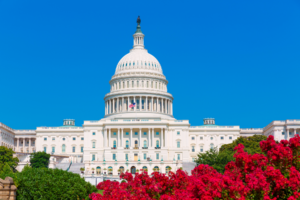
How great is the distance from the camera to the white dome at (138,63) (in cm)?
14925

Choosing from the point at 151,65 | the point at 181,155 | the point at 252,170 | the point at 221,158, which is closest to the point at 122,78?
the point at 151,65

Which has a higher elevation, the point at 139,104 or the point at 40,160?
the point at 139,104

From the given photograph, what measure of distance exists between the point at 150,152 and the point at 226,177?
9949 cm

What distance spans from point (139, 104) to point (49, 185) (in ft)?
335

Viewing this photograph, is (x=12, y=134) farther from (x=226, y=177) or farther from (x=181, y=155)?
(x=226, y=177)

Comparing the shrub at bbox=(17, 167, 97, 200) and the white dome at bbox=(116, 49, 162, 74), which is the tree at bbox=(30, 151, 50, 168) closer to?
the white dome at bbox=(116, 49, 162, 74)

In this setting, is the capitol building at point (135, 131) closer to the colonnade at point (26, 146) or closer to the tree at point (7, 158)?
the colonnade at point (26, 146)

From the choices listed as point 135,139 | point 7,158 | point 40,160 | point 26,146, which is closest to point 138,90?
point 135,139

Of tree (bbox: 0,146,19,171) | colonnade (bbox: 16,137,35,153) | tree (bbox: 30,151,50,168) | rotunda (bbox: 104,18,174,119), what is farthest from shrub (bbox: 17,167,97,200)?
colonnade (bbox: 16,137,35,153)

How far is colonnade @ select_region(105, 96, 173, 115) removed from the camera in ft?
470

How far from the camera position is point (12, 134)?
155 m

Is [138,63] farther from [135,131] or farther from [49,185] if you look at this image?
[49,185]

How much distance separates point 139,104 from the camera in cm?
14438

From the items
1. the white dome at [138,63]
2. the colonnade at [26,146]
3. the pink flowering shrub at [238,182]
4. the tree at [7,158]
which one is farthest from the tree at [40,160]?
the pink flowering shrub at [238,182]
